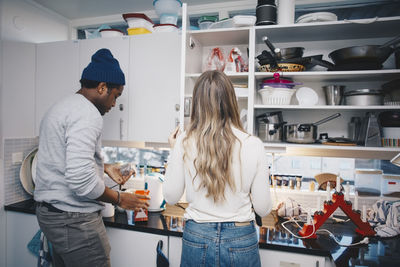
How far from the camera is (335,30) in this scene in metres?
1.74

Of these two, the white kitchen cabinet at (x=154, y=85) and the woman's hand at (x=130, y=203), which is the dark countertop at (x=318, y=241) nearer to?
the woman's hand at (x=130, y=203)

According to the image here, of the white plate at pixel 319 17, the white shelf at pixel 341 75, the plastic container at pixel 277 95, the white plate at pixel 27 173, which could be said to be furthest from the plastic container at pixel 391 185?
the white plate at pixel 27 173

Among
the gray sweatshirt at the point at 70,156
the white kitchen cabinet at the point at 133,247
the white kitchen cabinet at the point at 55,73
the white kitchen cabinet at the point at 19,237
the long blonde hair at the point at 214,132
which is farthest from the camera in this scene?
the white kitchen cabinet at the point at 55,73

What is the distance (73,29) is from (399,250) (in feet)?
10.9

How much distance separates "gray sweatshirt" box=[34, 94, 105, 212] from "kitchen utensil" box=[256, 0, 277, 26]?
49.5 inches

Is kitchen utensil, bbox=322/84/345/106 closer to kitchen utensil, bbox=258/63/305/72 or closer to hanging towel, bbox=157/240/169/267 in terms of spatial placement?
kitchen utensil, bbox=258/63/305/72

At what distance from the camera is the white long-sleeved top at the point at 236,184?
1098mm

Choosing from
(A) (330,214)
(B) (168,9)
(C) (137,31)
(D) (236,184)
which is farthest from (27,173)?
(A) (330,214)

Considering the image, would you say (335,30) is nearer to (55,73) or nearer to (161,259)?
(161,259)

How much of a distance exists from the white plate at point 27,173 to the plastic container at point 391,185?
285 cm

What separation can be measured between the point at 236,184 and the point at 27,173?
6.45 ft

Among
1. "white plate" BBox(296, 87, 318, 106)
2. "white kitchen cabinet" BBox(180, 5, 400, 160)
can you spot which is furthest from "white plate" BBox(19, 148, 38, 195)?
"white plate" BBox(296, 87, 318, 106)

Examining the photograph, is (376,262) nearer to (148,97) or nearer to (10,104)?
(148,97)

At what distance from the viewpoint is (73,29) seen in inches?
108
